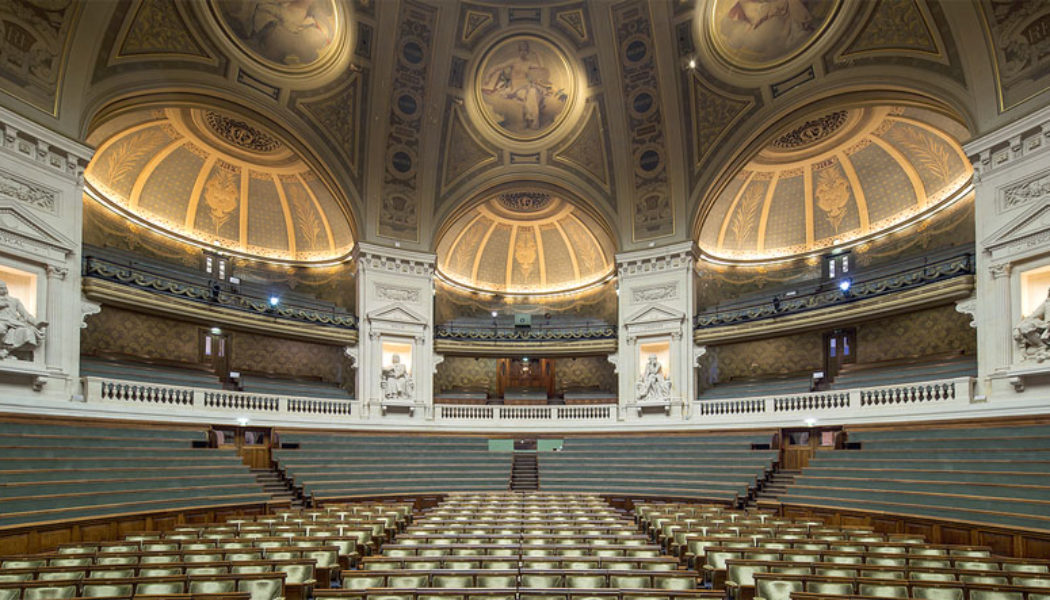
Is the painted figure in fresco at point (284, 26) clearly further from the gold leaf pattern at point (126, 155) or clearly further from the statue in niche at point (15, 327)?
the statue in niche at point (15, 327)

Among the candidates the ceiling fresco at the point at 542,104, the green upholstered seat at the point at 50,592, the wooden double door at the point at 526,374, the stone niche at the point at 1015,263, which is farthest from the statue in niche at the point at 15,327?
the stone niche at the point at 1015,263

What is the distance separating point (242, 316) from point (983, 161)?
78.0ft

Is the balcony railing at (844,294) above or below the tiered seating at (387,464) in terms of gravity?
above

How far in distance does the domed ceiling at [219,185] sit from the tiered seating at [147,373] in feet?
18.4

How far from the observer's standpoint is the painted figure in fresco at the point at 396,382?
23.2m

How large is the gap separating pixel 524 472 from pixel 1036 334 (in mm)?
15140

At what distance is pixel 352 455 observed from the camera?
66.4ft

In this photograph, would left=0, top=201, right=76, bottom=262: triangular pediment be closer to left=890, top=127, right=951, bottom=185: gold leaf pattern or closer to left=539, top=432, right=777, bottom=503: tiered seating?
left=539, top=432, right=777, bottom=503: tiered seating

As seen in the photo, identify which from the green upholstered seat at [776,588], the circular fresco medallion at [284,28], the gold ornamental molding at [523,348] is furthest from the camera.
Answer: the gold ornamental molding at [523,348]

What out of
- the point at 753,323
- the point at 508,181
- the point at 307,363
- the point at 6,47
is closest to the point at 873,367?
the point at 753,323

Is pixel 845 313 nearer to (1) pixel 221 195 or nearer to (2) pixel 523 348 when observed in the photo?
(2) pixel 523 348

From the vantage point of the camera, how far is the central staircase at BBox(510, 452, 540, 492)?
20.7 m

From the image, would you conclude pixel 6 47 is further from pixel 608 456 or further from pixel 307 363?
pixel 608 456

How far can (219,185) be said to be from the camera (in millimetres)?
25375
